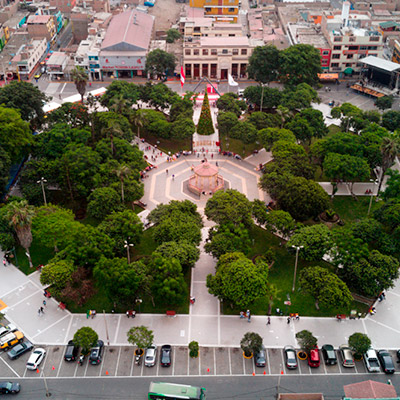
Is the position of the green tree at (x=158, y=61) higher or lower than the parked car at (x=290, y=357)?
higher

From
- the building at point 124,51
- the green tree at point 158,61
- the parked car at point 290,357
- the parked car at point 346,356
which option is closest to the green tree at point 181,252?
the parked car at point 290,357

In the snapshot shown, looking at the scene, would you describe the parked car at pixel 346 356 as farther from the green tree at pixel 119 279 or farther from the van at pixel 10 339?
the van at pixel 10 339

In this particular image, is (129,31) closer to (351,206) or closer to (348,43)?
(348,43)

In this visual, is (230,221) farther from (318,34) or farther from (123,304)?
(318,34)

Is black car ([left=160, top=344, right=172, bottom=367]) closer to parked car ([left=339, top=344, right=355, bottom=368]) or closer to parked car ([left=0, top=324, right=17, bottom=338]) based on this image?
parked car ([left=0, top=324, right=17, bottom=338])

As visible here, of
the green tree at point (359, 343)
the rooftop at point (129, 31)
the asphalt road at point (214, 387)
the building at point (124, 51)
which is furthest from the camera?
the rooftop at point (129, 31)

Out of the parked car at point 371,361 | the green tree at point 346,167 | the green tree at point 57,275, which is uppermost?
the green tree at point 346,167

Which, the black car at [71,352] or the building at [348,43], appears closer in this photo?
the black car at [71,352]

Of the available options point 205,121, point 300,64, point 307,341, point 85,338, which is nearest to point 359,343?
point 307,341
